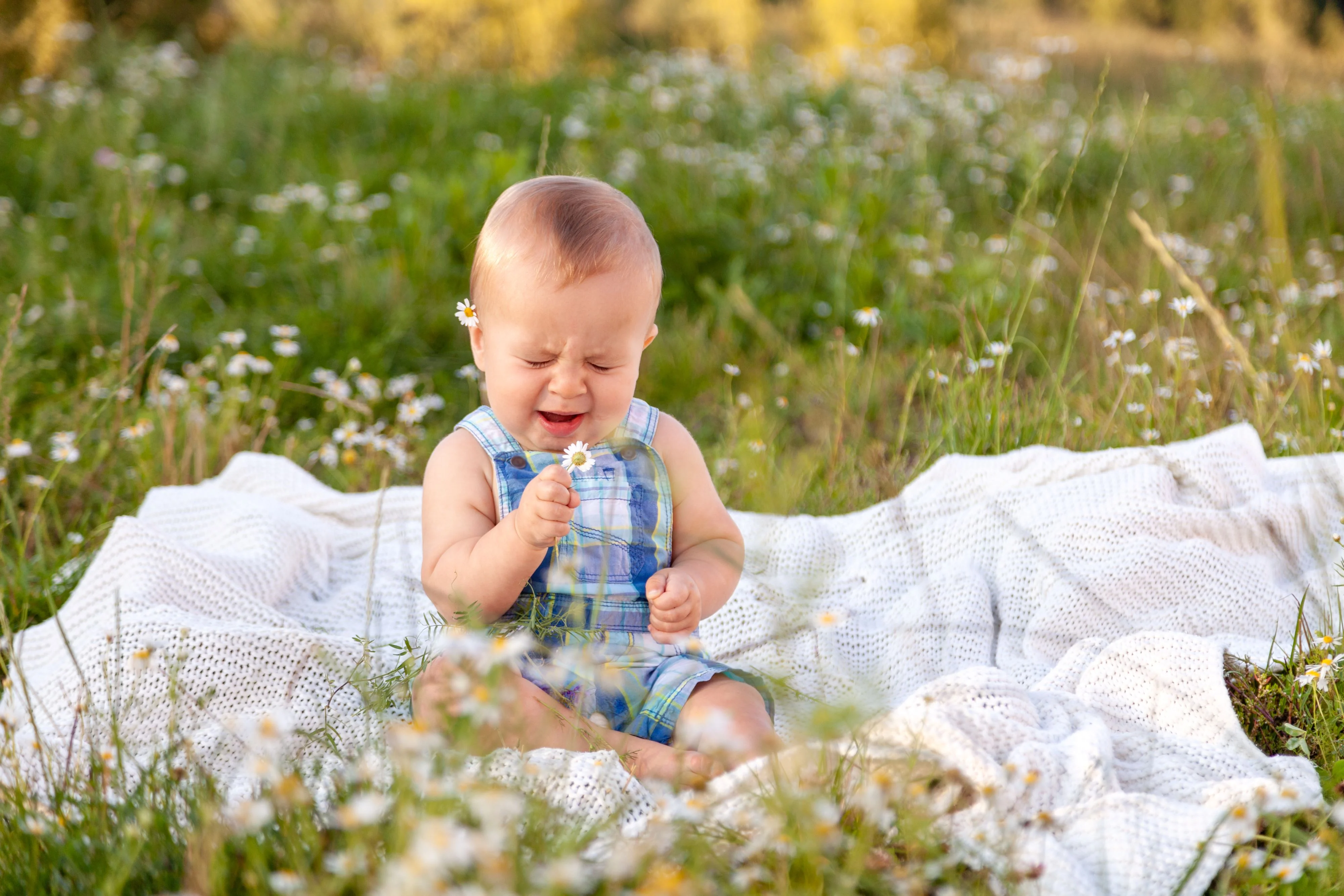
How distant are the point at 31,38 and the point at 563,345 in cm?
585

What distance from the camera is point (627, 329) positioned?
185 centimetres

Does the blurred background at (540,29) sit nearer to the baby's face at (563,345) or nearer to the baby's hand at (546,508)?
the baby's face at (563,345)

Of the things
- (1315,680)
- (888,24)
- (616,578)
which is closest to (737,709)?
(616,578)

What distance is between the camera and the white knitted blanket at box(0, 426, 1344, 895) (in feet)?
5.20

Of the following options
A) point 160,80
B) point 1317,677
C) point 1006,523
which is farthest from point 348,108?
point 1317,677

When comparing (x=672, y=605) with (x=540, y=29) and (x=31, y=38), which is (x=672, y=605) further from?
(x=540, y=29)

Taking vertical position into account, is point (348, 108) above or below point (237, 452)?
above

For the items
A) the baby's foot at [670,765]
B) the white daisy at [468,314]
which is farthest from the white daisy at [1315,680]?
the white daisy at [468,314]

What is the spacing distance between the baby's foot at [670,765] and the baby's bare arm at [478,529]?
311 millimetres

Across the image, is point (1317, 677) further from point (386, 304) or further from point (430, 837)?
point (386, 304)

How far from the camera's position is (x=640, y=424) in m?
2.07

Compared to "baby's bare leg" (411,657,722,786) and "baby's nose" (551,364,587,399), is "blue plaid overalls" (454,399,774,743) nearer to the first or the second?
"baby's bare leg" (411,657,722,786)

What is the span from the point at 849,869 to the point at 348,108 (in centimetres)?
562

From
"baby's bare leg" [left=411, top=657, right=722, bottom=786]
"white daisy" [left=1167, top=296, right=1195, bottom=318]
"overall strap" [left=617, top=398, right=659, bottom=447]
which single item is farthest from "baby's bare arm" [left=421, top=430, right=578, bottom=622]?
"white daisy" [left=1167, top=296, right=1195, bottom=318]
